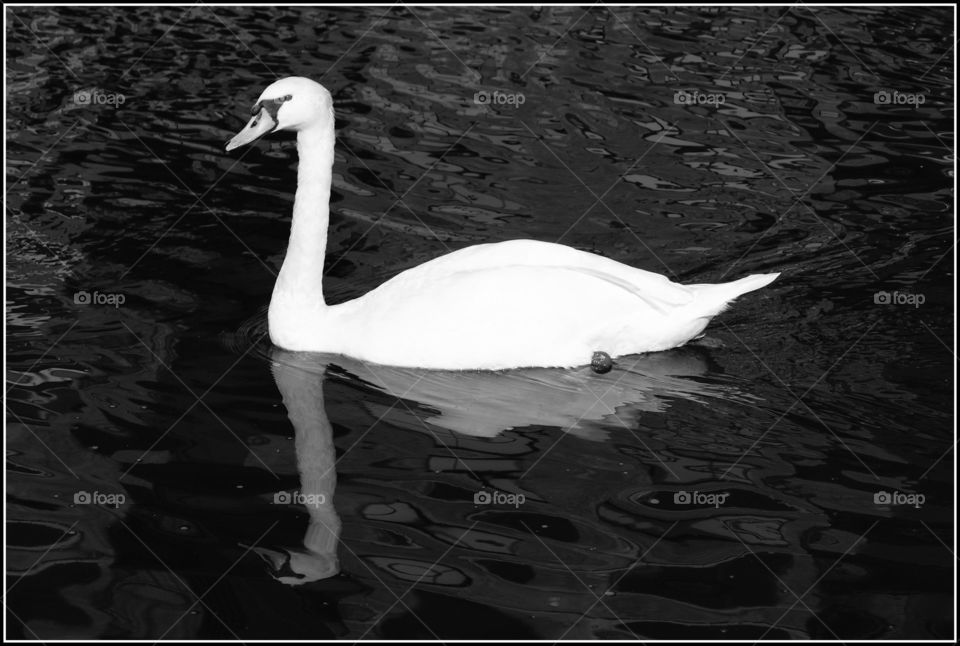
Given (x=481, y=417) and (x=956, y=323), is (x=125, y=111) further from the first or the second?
(x=956, y=323)

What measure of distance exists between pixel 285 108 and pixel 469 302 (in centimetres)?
174

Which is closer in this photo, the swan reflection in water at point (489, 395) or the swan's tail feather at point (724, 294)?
the swan reflection in water at point (489, 395)

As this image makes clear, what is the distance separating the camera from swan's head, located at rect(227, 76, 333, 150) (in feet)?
26.6

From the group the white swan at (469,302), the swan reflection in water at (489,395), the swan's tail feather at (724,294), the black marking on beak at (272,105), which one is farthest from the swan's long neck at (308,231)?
the swan's tail feather at (724,294)

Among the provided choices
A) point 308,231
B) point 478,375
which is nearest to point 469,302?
point 478,375

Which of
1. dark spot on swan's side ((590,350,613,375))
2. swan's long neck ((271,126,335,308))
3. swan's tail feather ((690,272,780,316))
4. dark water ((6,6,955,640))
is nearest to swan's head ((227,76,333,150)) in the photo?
swan's long neck ((271,126,335,308))

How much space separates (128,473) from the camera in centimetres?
685

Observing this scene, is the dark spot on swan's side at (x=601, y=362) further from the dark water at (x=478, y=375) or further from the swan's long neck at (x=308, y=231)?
the swan's long neck at (x=308, y=231)

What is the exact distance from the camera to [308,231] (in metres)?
8.48

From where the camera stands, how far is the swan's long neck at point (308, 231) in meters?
8.40

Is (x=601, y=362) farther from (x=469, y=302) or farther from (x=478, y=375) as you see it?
(x=469, y=302)

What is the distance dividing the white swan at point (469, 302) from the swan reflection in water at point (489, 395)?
4.0 inches

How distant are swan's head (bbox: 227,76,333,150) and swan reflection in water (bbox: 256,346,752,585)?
1514 millimetres

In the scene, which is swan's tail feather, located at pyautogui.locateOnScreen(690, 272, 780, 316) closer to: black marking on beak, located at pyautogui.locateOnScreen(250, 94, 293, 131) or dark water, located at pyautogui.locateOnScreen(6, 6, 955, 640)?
dark water, located at pyautogui.locateOnScreen(6, 6, 955, 640)
